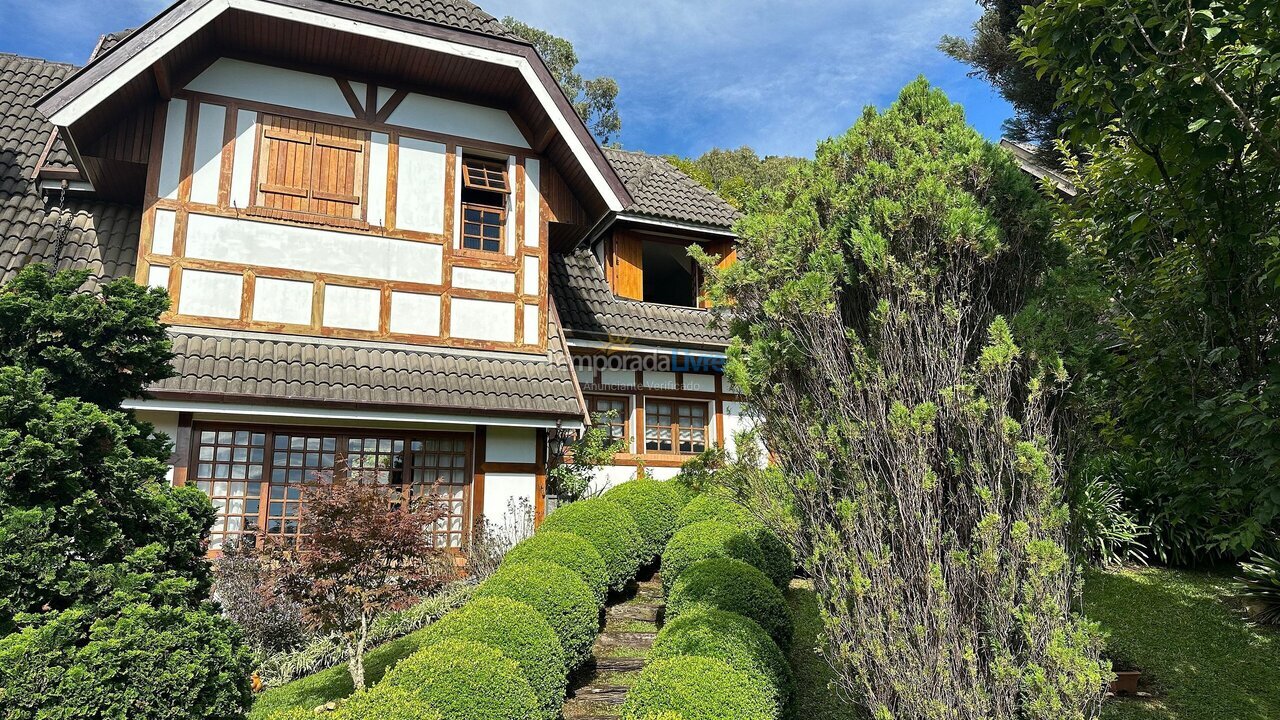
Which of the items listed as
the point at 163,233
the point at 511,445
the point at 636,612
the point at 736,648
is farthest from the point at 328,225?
the point at 736,648

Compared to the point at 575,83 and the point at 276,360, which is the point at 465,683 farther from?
the point at 575,83

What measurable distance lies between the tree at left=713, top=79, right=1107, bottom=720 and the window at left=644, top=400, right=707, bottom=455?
9.05 meters

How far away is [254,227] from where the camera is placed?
10586 millimetres

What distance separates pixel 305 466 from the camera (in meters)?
10.5

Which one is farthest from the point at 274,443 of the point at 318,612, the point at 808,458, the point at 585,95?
the point at 585,95

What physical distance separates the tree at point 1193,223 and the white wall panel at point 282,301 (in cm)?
933

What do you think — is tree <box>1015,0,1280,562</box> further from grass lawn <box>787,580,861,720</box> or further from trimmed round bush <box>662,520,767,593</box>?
trimmed round bush <box>662,520,767,593</box>

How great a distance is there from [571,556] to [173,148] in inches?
310

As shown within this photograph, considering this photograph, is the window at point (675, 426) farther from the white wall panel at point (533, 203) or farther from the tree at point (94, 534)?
the tree at point (94, 534)

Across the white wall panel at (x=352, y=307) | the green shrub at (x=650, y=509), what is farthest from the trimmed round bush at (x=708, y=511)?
the white wall panel at (x=352, y=307)

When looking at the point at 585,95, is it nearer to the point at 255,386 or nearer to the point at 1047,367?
the point at 255,386

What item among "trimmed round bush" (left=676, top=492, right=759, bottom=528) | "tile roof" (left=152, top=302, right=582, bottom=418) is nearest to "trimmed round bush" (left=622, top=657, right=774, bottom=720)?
"trimmed round bush" (left=676, top=492, right=759, bottom=528)

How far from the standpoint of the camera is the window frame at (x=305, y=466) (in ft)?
32.9

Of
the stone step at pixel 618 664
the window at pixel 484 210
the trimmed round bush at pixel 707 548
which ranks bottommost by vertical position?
the stone step at pixel 618 664
